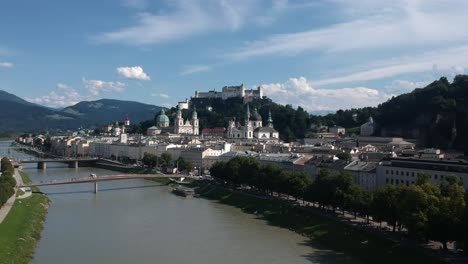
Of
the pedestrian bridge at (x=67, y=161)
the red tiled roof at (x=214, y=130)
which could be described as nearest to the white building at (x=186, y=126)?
the red tiled roof at (x=214, y=130)

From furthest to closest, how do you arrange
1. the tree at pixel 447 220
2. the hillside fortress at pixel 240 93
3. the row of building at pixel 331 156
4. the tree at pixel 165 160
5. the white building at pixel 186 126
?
the hillside fortress at pixel 240 93 → the white building at pixel 186 126 → the tree at pixel 165 160 → the row of building at pixel 331 156 → the tree at pixel 447 220

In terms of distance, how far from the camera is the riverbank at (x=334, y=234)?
881 inches

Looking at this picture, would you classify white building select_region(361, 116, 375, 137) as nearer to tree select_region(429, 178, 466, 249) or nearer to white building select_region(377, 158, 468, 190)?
white building select_region(377, 158, 468, 190)

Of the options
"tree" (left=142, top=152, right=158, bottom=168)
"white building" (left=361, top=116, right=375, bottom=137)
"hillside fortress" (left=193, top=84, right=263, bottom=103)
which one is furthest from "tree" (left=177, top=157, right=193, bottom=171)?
"hillside fortress" (left=193, top=84, right=263, bottom=103)

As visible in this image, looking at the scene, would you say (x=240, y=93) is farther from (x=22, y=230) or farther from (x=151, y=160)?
(x=22, y=230)

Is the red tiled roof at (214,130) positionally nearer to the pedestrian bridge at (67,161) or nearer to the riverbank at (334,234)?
the pedestrian bridge at (67,161)

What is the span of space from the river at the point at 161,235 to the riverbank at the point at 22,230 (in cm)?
48

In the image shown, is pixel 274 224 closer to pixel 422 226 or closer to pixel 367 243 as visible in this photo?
pixel 367 243

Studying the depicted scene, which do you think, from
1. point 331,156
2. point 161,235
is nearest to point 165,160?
point 331,156

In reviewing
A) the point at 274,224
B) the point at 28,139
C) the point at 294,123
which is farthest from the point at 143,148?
the point at 28,139

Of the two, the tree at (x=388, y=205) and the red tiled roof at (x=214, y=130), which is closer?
the tree at (x=388, y=205)

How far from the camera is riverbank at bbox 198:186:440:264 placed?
2237 centimetres

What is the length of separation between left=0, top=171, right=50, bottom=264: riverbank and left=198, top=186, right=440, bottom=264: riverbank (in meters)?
12.2

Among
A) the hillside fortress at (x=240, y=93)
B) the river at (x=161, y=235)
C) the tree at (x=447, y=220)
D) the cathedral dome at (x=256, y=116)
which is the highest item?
the hillside fortress at (x=240, y=93)
